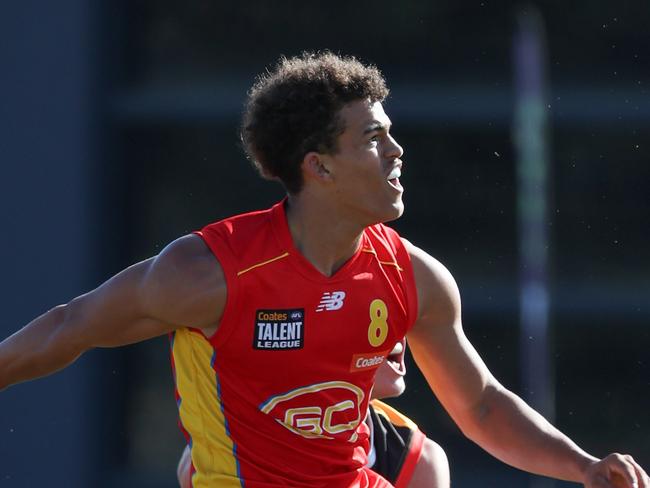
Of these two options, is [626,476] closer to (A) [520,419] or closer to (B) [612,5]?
(A) [520,419]

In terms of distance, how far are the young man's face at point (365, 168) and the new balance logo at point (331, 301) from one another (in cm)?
20

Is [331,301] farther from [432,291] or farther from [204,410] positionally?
[204,410]

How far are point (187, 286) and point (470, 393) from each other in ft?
2.73

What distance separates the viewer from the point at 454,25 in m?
5.80

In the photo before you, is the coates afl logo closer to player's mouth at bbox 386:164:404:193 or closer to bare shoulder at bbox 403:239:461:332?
bare shoulder at bbox 403:239:461:332

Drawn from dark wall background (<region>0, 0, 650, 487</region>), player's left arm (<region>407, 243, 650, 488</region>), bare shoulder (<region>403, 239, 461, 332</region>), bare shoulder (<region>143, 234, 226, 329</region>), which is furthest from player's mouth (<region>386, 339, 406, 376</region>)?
dark wall background (<region>0, 0, 650, 487</region>)

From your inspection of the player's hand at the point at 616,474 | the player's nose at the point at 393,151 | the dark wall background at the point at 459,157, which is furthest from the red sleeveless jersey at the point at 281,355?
the dark wall background at the point at 459,157

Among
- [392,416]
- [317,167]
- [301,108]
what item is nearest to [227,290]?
[317,167]

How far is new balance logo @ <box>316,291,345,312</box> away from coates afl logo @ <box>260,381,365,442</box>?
7.3 inches

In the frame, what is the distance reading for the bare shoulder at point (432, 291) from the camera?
3264mm

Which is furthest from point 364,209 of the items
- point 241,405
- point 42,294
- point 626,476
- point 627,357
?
point 627,357

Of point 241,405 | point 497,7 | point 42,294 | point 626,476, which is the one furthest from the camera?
point 497,7

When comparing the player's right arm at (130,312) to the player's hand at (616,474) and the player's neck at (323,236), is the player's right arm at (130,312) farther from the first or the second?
the player's hand at (616,474)

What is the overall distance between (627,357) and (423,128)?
136cm
